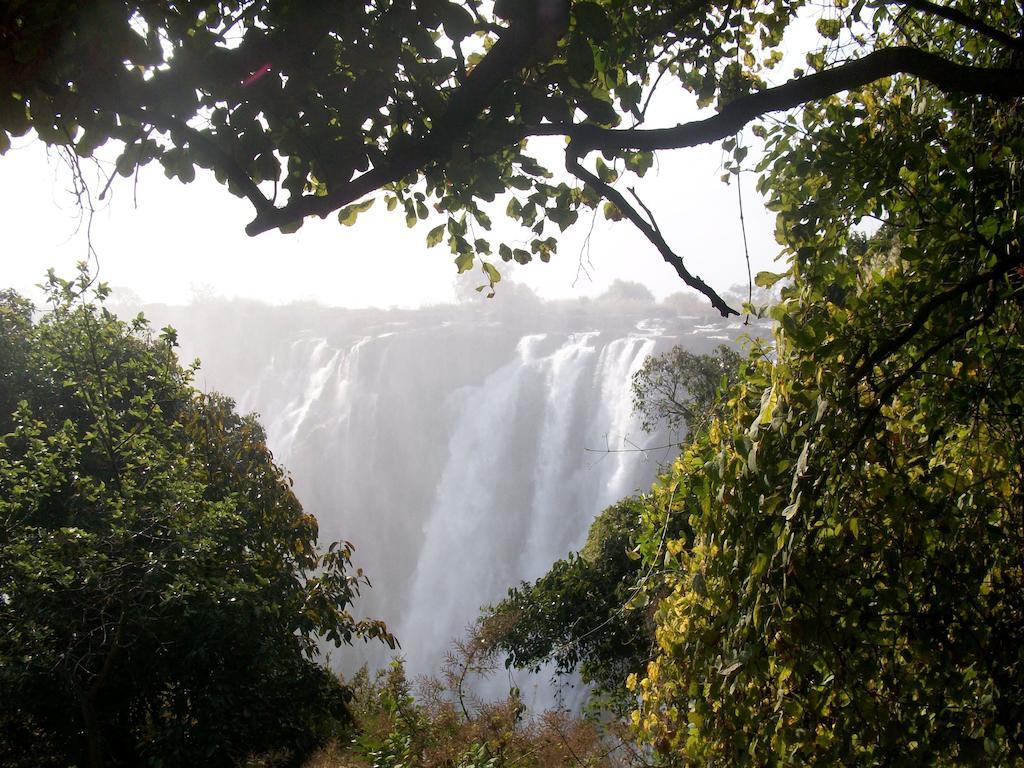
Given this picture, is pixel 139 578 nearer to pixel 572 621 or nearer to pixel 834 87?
pixel 834 87

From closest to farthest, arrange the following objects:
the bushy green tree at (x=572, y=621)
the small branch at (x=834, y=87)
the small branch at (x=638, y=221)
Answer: the small branch at (x=834, y=87)
the small branch at (x=638, y=221)
the bushy green tree at (x=572, y=621)

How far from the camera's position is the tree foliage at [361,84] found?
1427 mm

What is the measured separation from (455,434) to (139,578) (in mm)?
30443

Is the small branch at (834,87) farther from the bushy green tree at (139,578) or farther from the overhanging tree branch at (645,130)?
the bushy green tree at (139,578)

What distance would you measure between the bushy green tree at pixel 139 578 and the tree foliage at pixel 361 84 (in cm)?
201

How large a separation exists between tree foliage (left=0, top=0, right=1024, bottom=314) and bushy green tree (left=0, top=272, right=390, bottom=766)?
2.01 meters

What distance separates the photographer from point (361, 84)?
1.81m

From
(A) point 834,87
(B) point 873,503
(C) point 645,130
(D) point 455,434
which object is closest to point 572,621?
(B) point 873,503

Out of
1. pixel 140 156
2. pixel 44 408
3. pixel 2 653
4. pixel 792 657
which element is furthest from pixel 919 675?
pixel 44 408

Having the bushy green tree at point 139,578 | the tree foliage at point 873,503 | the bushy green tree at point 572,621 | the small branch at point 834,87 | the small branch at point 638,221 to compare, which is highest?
the small branch at point 834,87

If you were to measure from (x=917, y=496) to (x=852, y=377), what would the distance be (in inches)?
15.2

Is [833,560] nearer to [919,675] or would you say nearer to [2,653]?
[919,675]

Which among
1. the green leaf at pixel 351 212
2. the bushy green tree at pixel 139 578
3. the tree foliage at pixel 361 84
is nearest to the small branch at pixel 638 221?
the tree foliage at pixel 361 84

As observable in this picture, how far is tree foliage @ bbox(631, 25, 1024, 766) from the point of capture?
4.54 feet
